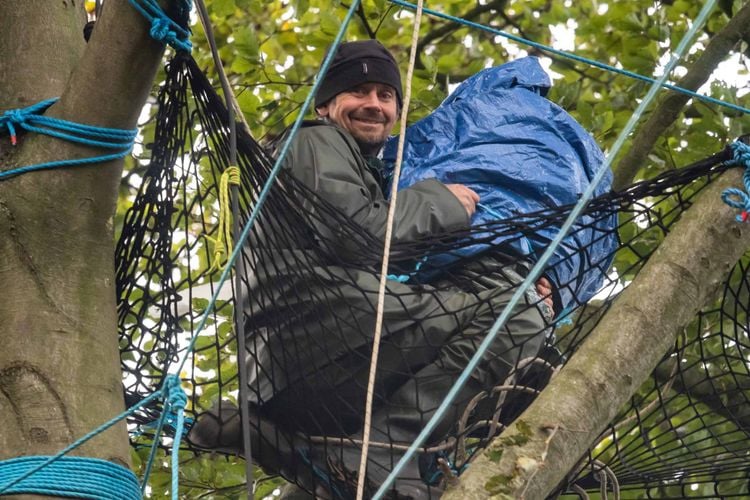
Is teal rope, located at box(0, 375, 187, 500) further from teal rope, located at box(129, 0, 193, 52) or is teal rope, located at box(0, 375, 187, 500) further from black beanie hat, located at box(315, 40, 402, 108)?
black beanie hat, located at box(315, 40, 402, 108)

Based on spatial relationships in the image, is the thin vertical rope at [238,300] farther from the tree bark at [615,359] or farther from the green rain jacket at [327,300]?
the tree bark at [615,359]

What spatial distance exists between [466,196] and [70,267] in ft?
2.71

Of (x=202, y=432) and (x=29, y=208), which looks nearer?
(x=29, y=208)

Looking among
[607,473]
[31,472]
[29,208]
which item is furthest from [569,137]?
[31,472]

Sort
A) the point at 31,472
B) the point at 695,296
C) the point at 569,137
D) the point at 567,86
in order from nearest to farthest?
the point at 31,472 → the point at 695,296 → the point at 569,137 → the point at 567,86

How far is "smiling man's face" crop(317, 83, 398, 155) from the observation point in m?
2.84

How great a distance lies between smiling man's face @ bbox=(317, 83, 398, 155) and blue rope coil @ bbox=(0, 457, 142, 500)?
3.56ft

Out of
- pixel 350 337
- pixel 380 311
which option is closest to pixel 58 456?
pixel 380 311

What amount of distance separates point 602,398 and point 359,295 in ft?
1.92

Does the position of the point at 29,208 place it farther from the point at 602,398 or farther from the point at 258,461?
the point at 602,398

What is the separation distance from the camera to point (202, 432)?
2.38m

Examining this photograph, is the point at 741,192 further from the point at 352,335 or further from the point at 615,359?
the point at 352,335

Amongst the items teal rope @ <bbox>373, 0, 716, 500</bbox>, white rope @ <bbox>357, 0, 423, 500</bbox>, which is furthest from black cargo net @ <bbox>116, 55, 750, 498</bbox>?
teal rope @ <bbox>373, 0, 716, 500</bbox>

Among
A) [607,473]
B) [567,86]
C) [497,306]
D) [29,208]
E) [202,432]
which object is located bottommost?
[607,473]
